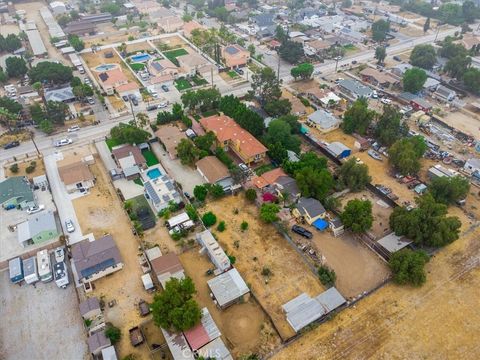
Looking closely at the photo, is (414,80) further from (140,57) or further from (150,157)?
(140,57)

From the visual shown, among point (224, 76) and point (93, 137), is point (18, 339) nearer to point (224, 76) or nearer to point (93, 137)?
point (93, 137)

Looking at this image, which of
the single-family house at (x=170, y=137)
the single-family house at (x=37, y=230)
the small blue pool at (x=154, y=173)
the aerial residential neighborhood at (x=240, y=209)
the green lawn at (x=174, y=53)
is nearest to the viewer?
the aerial residential neighborhood at (x=240, y=209)

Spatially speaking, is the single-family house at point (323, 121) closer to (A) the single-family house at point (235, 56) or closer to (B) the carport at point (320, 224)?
(B) the carport at point (320, 224)

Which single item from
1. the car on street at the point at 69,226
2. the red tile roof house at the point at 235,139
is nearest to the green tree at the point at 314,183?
the red tile roof house at the point at 235,139

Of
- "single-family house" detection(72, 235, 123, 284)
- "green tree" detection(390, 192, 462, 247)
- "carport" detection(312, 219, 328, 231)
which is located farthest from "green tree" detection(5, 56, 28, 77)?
"green tree" detection(390, 192, 462, 247)

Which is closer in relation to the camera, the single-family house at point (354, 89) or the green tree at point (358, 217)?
the green tree at point (358, 217)

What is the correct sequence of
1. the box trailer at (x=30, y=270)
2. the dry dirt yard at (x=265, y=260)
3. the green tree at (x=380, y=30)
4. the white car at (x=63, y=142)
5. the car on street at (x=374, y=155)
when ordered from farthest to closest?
the green tree at (x=380, y=30) < the white car at (x=63, y=142) < the car on street at (x=374, y=155) < the box trailer at (x=30, y=270) < the dry dirt yard at (x=265, y=260)

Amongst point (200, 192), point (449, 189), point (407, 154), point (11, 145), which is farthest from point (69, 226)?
point (449, 189)
